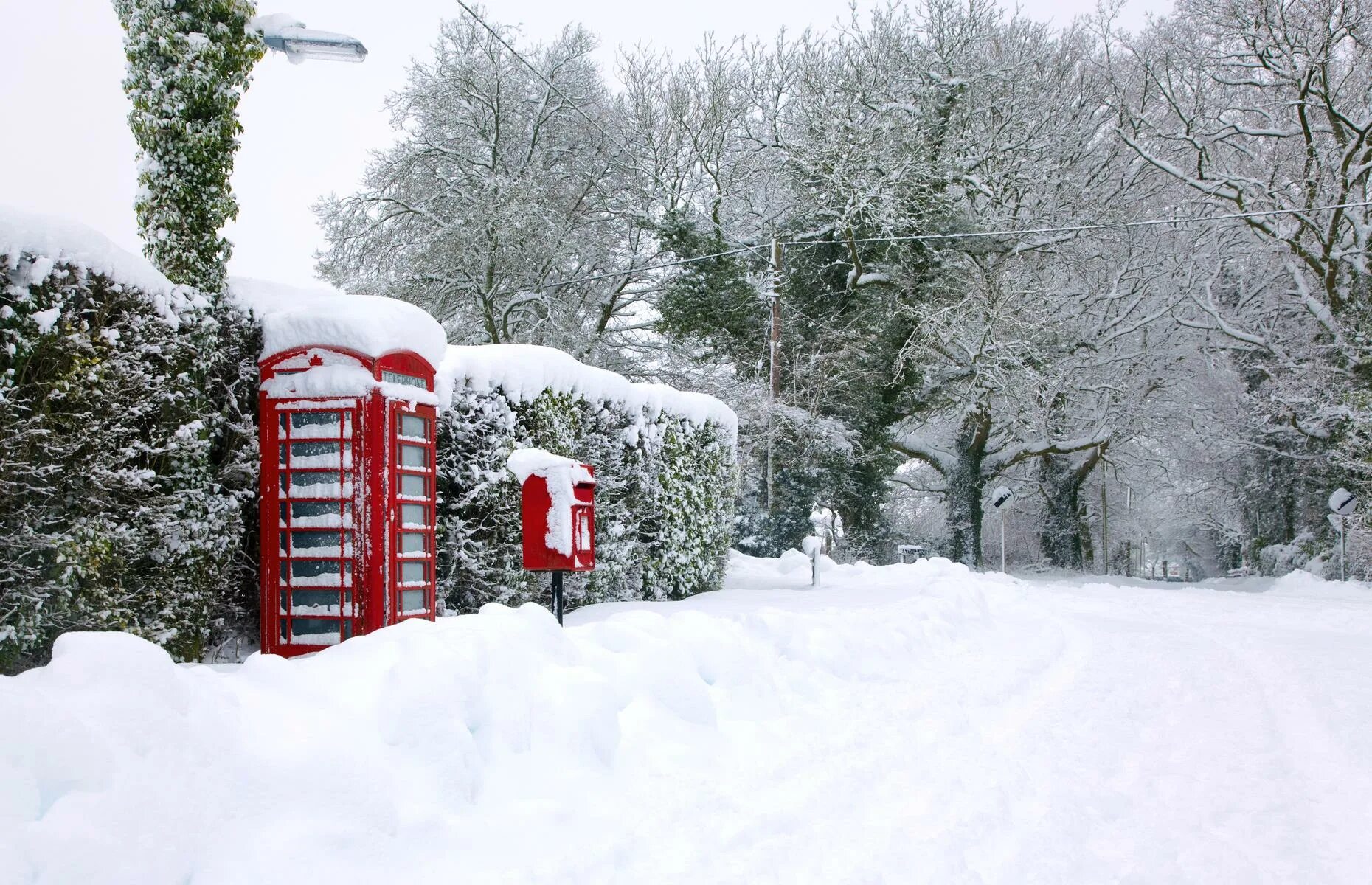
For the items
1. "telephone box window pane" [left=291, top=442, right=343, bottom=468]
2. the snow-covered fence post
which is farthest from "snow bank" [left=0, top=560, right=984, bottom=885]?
the snow-covered fence post

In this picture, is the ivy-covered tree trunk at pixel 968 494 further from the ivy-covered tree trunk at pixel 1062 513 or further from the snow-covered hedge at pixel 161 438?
the snow-covered hedge at pixel 161 438

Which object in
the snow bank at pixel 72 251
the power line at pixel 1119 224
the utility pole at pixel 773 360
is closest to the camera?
the snow bank at pixel 72 251

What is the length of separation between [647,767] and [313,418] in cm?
415

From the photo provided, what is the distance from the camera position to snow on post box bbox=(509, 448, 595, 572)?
26.7ft

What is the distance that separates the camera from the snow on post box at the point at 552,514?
320 inches

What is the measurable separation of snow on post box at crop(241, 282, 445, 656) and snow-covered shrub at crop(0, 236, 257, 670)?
1.06ft

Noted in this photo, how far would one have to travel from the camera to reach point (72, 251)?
611 centimetres

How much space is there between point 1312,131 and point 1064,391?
859 centimetres

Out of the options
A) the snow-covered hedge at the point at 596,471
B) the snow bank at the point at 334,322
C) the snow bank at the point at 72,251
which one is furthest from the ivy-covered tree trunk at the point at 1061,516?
the snow bank at the point at 72,251

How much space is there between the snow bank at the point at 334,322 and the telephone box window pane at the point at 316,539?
1354 millimetres

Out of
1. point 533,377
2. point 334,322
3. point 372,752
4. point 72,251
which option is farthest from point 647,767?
point 533,377

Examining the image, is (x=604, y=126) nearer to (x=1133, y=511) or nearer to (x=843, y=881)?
(x=843, y=881)

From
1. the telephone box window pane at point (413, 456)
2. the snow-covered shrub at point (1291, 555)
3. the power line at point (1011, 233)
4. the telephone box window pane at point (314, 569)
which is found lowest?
the snow-covered shrub at point (1291, 555)

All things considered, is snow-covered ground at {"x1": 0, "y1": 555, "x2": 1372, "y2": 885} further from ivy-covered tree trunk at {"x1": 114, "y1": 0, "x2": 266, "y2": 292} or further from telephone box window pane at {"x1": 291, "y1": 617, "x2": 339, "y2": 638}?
ivy-covered tree trunk at {"x1": 114, "y1": 0, "x2": 266, "y2": 292}
